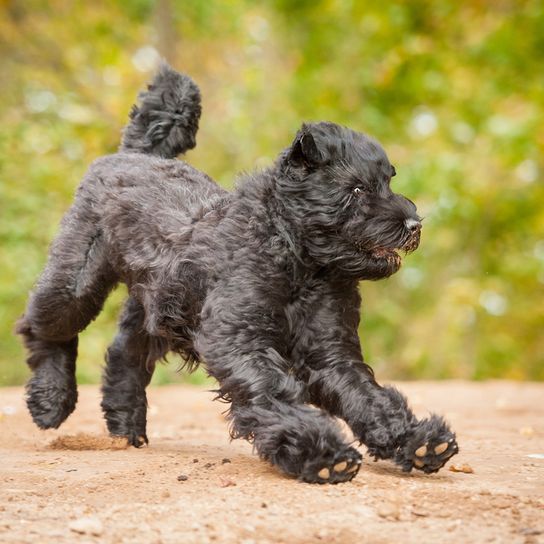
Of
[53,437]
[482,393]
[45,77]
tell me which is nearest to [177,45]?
[45,77]

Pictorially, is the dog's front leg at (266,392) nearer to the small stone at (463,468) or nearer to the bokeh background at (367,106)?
the small stone at (463,468)

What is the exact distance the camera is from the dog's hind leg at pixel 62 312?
18.5ft

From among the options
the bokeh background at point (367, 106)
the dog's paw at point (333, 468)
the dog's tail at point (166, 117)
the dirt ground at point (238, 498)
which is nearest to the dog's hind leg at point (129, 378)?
the dirt ground at point (238, 498)

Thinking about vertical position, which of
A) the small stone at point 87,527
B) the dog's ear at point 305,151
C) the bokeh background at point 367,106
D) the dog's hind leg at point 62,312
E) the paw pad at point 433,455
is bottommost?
the small stone at point 87,527

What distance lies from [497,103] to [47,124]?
354 inches

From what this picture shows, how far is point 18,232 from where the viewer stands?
13391 mm

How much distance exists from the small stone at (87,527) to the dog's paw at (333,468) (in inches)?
40.2

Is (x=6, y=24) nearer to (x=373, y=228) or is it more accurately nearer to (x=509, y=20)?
(x=509, y=20)

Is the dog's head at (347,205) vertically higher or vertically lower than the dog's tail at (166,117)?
lower

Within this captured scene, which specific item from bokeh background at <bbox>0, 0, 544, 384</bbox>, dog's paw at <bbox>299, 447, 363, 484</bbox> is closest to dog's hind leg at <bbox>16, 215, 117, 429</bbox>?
dog's paw at <bbox>299, 447, 363, 484</bbox>

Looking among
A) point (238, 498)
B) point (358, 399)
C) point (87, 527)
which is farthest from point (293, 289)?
point (87, 527)

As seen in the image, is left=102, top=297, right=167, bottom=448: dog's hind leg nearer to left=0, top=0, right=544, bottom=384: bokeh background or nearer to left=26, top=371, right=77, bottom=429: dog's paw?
left=26, top=371, right=77, bottom=429: dog's paw

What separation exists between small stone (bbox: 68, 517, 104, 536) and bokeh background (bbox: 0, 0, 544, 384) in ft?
35.5

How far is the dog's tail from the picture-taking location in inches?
241
